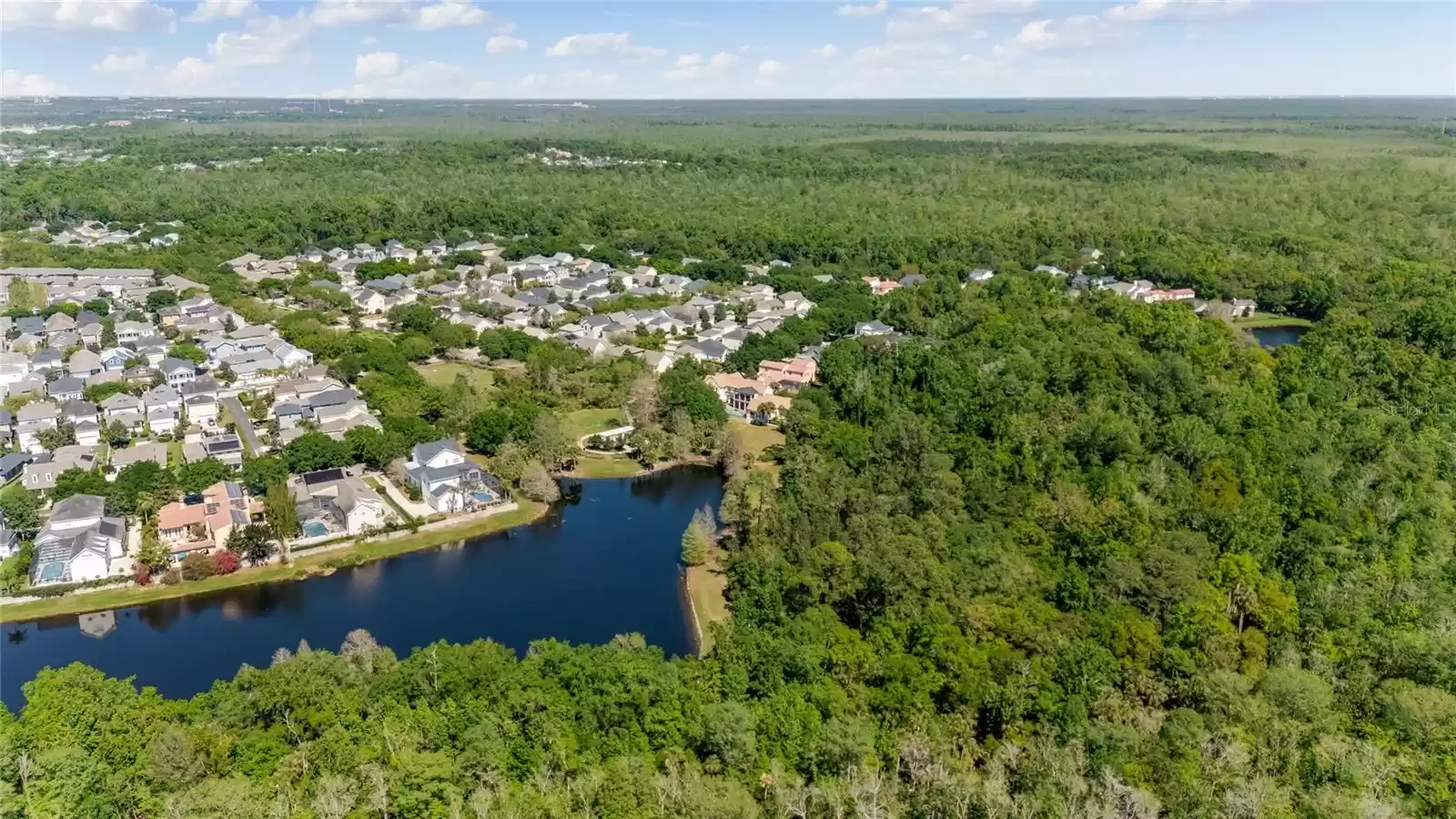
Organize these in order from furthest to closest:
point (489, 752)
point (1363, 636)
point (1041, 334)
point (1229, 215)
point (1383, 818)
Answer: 1. point (1229, 215)
2. point (1041, 334)
3. point (1363, 636)
4. point (489, 752)
5. point (1383, 818)

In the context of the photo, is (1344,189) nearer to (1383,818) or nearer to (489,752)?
(1383,818)

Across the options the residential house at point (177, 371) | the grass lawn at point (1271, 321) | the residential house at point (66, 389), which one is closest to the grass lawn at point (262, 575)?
the residential house at point (66, 389)

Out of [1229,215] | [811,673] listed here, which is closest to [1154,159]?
[1229,215]

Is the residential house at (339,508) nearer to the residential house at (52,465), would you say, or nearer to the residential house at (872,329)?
the residential house at (52,465)

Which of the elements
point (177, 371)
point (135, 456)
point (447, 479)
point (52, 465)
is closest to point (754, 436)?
point (447, 479)

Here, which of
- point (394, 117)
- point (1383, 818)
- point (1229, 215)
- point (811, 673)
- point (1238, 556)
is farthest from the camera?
point (394, 117)

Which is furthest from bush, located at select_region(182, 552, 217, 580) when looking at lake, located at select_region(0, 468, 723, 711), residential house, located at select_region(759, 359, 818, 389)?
residential house, located at select_region(759, 359, 818, 389)

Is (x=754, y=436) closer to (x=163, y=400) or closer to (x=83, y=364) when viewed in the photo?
(x=163, y=400)
